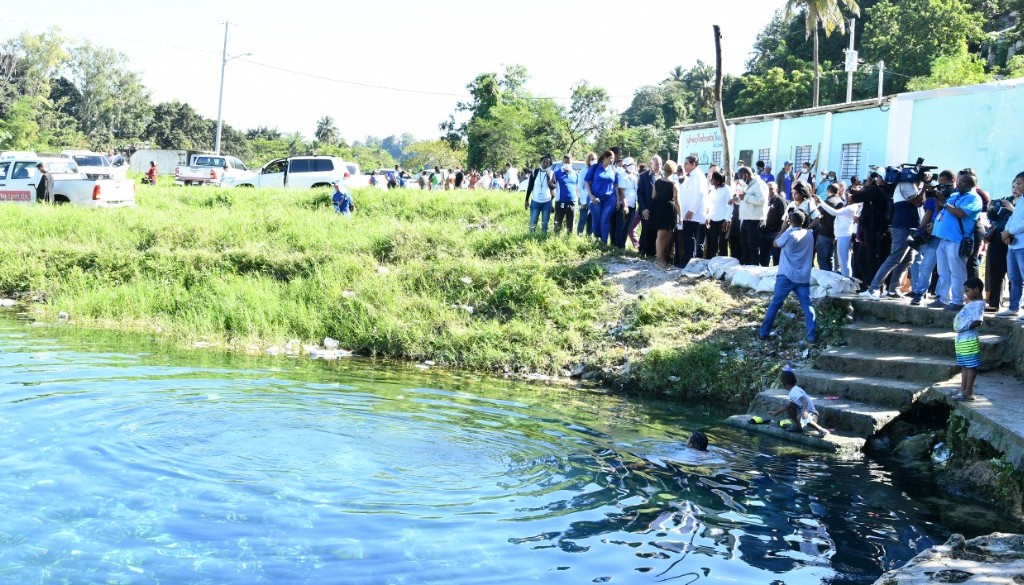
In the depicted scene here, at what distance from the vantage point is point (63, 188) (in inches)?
993

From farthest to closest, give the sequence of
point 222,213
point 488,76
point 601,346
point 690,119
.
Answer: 1. point 690,119
2. point 488,76
3. point 222,213
4. point 601,346

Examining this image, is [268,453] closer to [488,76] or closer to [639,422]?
[639,422]

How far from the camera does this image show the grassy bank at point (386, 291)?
14789mm

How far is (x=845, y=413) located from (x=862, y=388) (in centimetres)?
68

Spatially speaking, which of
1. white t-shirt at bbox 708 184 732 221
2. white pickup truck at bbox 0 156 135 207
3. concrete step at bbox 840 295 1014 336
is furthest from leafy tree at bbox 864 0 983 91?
white pickup truck at bbox 0 156 135 207

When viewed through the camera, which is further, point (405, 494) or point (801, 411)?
point (801, 411)

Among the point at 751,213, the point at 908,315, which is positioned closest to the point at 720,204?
the point at 751,213

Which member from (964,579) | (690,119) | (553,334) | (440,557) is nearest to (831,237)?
(553,334)

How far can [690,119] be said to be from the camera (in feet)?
215

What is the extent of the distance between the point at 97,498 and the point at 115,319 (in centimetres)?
1036

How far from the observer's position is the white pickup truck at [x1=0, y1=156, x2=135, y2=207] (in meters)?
24.8

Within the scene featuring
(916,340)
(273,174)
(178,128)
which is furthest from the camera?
(178,128)

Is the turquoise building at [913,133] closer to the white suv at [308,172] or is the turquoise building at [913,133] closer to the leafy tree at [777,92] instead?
the white suv at [308,172]

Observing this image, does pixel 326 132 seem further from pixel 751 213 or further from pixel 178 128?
pixel 751 213
